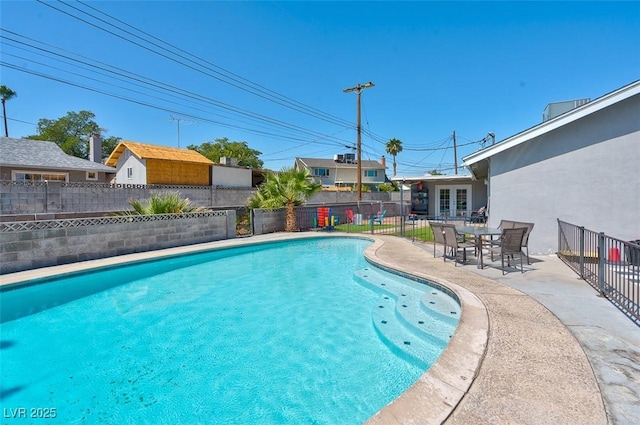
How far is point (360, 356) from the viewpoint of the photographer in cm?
457

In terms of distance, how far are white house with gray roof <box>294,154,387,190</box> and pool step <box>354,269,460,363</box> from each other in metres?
42.3

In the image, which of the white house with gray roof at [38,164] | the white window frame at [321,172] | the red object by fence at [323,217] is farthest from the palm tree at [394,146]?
the white house with gray roof at [38,164]

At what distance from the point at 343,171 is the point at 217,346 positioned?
150 ft

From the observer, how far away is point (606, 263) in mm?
6973

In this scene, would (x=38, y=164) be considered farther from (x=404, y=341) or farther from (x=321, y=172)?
(x=321, y=172)

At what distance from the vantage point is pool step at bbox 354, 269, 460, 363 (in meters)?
4.59

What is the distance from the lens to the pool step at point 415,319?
4586 mm

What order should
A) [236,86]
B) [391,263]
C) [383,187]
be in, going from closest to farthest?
1. [391,263]
2. [236,86]
3. [383,187]

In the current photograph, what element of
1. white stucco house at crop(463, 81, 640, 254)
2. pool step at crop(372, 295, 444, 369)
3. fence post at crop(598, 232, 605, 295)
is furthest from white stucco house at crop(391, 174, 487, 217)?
pool step at crop(372, 295, 444, 369)

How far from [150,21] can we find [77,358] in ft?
51.1

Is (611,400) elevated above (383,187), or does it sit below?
below

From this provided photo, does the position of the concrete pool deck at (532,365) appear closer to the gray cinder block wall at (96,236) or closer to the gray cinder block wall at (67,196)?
the gray cinder block wall at (96,236)

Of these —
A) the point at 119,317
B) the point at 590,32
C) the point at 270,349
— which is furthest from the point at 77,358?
the point at 590,32

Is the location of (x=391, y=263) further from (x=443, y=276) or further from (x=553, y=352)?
(x=553, y=352)
